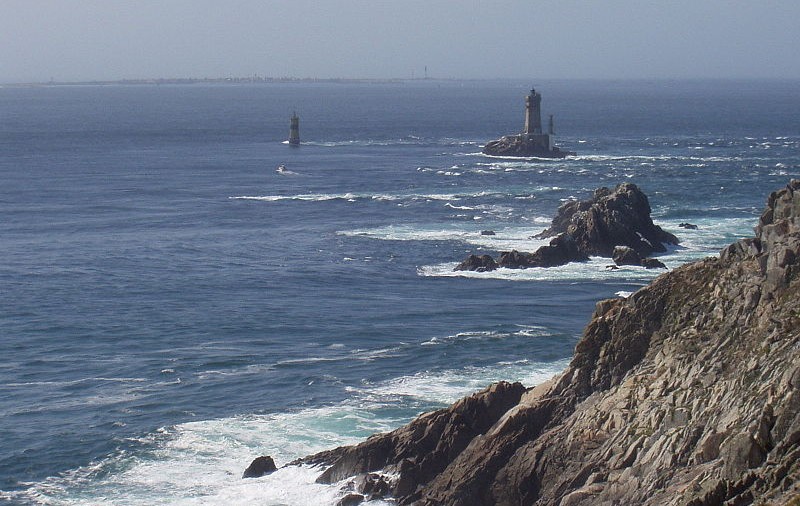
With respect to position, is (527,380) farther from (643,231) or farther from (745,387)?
(643,231)

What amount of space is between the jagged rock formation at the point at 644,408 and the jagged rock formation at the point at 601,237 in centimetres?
4022

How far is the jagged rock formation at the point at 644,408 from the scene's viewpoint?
29.7 m

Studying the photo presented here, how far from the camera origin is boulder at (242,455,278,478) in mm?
40250

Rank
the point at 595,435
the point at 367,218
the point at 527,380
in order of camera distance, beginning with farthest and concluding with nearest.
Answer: the point at 367,218, the point at 527,380, the point at 595,435

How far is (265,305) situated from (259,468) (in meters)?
27.0

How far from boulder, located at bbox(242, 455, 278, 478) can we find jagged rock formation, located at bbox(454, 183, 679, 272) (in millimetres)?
37185

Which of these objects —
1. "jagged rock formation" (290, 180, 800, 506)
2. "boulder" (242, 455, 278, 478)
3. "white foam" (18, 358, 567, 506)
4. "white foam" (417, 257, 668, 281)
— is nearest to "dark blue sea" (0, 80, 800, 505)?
"white foam" (18, 358, 567, 506)

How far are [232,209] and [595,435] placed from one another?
75837 millimetres

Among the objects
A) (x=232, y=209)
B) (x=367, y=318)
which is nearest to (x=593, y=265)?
(x=367, y=318)

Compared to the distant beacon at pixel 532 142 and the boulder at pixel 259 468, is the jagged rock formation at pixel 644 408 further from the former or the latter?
the distant beacon at pixel 532 142

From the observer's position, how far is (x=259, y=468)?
40281mm

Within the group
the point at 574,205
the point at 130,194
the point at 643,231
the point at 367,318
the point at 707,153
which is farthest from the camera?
the point at 707,153

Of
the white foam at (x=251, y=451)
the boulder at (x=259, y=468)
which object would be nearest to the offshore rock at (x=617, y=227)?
the white foam at (x=251, y=451)

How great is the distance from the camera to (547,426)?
113 feet
